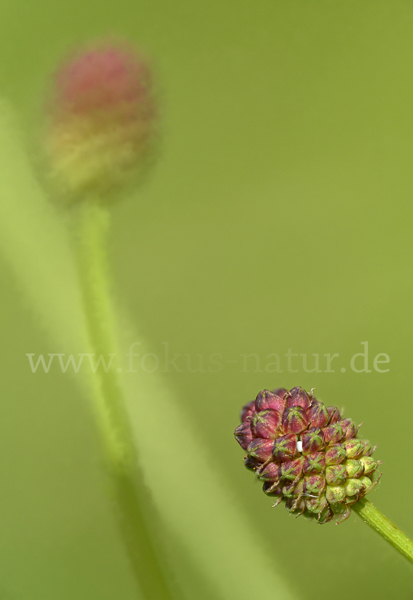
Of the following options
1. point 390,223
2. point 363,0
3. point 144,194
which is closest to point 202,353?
point 144,194

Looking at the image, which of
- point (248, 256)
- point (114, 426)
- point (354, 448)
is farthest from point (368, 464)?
point (248, 256)

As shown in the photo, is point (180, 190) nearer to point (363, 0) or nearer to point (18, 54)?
point (18, 54)

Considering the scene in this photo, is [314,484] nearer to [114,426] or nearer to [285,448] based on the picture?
[285,448]

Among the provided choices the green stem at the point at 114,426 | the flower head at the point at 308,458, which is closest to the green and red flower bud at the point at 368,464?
→ the flower head at the point at 308,458

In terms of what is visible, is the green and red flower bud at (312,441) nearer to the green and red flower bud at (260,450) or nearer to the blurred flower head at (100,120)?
the green and red flower bud at (260,450)

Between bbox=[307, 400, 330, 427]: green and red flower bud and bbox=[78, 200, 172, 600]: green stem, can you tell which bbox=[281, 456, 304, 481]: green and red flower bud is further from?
bbox=[78, 200, 172, 600]: green stem
